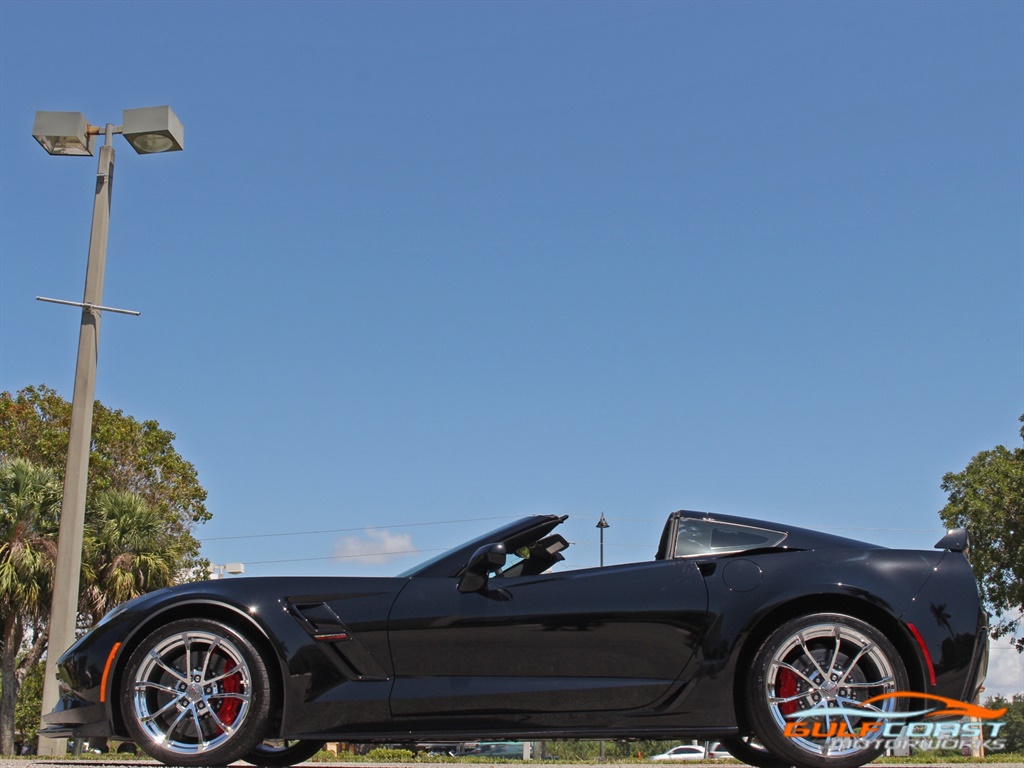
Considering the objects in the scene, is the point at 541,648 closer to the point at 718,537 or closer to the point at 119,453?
the point at 718,537

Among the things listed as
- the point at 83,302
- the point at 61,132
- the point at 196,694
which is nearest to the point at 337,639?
the point at 196,694

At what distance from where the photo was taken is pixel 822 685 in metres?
4.29

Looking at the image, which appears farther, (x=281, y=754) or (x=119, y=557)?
(x=119, y=557)

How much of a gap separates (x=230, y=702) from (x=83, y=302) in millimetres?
7494

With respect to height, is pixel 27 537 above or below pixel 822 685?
above

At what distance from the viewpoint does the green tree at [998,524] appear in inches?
1112

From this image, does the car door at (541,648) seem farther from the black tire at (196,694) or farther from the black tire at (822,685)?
the black tire at (196,694)

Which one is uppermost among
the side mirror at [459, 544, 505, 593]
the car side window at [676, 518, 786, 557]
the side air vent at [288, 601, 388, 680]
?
the car side window at [676, 518, 786, 557]

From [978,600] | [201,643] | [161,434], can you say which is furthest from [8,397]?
[978,600]

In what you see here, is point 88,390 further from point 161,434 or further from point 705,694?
point 161,434

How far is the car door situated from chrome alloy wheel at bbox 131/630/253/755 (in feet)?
2.31

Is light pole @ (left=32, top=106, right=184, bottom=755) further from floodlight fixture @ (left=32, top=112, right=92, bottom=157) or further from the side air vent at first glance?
the side air vent

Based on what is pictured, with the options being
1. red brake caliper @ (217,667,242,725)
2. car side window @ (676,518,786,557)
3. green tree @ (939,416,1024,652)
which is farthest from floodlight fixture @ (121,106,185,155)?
green tree @ (939,416,1024,652)

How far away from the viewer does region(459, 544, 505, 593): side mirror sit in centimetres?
439
